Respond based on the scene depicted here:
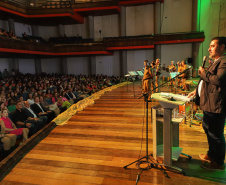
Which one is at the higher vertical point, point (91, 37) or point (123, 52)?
point (91, 37)

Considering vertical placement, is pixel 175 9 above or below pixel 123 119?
above

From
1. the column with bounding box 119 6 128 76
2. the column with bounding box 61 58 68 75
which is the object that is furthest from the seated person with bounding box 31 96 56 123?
the column with bounding box 61 58 68 75

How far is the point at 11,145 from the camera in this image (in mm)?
3701

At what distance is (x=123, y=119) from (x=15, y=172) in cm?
261

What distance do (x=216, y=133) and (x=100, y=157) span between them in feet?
5.51

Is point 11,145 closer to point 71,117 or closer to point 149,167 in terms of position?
point 71,117

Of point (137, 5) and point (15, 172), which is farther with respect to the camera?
point (137, 5)

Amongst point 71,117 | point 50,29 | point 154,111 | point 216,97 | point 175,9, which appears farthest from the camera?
point 50,29

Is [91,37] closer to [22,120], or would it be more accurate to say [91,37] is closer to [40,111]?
[40,111]

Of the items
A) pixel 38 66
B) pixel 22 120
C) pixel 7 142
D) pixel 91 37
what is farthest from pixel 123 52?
pixel 7 142

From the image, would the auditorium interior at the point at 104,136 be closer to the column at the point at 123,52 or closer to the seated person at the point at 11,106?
the seated person at the point at 11,106

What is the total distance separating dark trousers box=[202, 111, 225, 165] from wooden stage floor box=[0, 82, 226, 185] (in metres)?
0.24

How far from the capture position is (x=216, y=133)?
2.20 meters

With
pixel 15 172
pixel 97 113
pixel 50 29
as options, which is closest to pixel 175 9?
pixel 50 29
